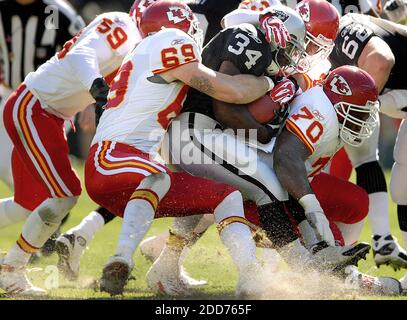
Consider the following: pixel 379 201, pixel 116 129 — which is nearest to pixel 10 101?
pixel 116 129

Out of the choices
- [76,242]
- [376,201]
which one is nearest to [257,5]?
[376,201]

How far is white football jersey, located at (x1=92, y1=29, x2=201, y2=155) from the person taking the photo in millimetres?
5195

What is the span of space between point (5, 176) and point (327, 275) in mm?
2952

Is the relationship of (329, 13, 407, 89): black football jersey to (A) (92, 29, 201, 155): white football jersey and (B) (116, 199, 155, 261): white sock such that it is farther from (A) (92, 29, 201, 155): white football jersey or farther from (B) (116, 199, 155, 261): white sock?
(B) (116, 199, 155, 261): white sock

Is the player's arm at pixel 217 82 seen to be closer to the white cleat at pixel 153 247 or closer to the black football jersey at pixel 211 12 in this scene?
the white cleat at pixel 153 247

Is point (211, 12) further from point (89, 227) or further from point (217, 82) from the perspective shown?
point (217, 82)

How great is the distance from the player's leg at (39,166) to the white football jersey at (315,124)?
1.28m

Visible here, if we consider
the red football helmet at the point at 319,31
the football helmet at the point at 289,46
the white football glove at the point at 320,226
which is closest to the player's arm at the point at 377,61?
the red football helmet at the point at 319,31

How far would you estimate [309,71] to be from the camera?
6.06 meters

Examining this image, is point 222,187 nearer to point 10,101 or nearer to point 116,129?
point 116,129

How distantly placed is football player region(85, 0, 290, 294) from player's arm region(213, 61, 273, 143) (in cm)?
Answer: 8

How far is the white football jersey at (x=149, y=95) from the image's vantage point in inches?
205

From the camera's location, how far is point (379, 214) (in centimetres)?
661

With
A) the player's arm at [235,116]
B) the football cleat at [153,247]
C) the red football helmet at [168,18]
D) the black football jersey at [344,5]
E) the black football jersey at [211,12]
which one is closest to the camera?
the player's arm at [235,116]
